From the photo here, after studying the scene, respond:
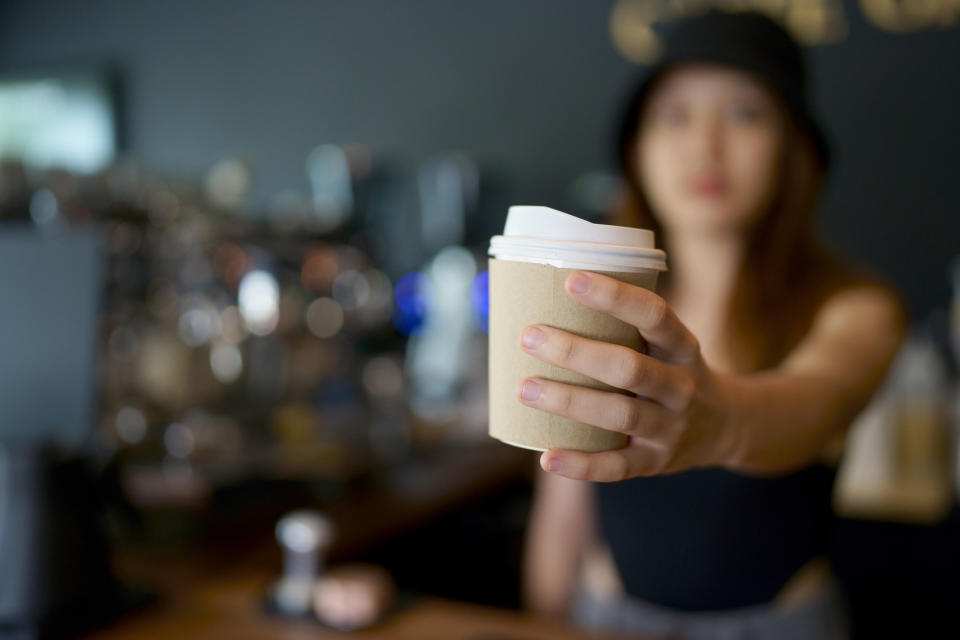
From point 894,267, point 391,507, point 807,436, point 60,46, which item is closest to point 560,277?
point 807,436

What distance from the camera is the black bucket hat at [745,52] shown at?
60 cm

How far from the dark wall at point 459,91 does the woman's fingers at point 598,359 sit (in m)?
2.65

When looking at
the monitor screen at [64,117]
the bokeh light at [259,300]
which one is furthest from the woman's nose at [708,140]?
the monitor screen at [64,117]

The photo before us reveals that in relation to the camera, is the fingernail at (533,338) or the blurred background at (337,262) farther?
the blurred background at (337,262)

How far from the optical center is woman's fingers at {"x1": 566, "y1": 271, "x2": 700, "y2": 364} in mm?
398

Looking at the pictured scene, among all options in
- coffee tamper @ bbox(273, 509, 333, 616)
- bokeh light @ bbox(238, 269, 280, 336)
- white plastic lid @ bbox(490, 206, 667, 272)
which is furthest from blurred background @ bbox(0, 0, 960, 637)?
white plastic lid @ bbox(490, 206, 667, 272)

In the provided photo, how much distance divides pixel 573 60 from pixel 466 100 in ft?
1.80

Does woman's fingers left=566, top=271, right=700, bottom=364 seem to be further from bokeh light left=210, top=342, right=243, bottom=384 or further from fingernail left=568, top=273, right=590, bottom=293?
bokeh light left=210, top=342, right=243, bottom=384

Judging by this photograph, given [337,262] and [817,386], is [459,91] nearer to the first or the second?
[337,262]

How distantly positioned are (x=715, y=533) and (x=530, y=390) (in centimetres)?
76

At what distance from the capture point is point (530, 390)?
1.37 feet

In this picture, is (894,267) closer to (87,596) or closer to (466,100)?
(466,100)

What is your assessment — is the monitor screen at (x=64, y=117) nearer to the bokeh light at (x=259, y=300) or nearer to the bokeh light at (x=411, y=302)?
the bokeh light at (x=411, y=302)

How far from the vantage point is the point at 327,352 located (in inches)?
112
